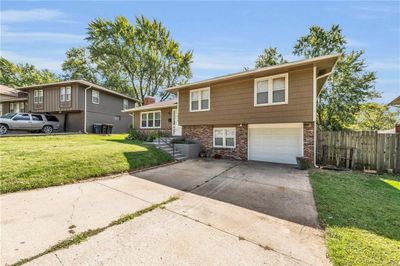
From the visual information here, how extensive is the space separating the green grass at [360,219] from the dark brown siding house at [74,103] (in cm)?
1953

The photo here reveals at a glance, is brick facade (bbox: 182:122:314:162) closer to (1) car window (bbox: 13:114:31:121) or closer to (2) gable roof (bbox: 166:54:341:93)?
(2) gable roof (bbox: 166:54:341:93)

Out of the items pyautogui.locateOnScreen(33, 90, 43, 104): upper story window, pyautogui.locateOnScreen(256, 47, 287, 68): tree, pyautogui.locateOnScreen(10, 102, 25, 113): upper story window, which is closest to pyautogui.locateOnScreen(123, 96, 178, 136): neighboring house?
pyautogui.locateOnScreen(33, 90, 43, 104): upper story window

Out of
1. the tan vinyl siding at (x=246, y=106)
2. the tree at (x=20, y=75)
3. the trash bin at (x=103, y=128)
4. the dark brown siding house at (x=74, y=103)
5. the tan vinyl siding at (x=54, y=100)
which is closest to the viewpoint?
the tan vinyl siding at (x=246, y=106)

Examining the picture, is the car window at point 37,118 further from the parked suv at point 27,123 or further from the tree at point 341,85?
the tree at point 341,85

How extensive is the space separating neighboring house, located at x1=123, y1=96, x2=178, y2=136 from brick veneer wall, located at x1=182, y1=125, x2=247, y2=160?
2.16 meters

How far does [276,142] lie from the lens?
995 cm

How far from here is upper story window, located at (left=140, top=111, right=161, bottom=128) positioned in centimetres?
1641

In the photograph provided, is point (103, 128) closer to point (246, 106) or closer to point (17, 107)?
point (17, 107)

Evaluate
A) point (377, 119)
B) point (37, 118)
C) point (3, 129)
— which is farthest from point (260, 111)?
point (377, 119)

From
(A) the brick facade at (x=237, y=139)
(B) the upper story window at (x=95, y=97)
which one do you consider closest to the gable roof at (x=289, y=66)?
(A) the brick facade at (x=237, y=139)

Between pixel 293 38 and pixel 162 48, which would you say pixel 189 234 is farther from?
pixel 162 48

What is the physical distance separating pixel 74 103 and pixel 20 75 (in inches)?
905

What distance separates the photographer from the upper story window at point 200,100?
1177 cm

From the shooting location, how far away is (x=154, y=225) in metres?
3.37
